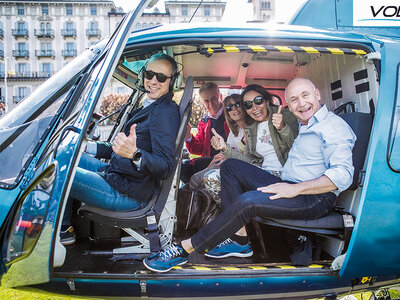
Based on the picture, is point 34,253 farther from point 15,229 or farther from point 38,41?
point 38,41

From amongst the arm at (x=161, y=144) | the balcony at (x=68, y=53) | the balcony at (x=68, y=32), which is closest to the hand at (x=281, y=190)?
the arm at (x=161, y=144)

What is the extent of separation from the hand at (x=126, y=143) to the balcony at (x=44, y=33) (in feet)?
166

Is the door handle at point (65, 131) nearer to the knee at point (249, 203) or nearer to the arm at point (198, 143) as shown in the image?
the knee at point (249, 203)

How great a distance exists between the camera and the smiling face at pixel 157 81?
2502mm

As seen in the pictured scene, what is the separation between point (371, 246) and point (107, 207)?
1844 millimetres

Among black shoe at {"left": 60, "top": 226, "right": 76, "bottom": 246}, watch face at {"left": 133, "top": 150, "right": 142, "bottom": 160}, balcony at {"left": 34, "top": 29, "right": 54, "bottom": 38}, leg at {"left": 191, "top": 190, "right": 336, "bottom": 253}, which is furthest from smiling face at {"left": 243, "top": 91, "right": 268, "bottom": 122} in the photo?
balcony at {"left": 34, "top": 29, "right": 54, "bottom": 38}

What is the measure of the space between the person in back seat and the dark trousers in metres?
1.24

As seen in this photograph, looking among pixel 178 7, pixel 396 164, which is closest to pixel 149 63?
pixel 396 164

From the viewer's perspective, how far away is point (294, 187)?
234 centimetres

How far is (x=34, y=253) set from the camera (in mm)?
1841

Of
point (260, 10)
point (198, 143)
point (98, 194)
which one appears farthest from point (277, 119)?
point (260, 10)

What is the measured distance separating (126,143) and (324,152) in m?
1.38

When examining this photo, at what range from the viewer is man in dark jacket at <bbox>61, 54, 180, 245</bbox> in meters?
2.30

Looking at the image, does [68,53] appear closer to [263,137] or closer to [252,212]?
[263,137]
